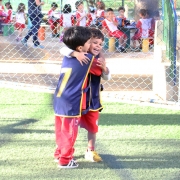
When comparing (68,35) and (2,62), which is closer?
(68,35)

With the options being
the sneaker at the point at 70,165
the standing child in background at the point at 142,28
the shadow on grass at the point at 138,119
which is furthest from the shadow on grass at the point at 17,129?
the standing child in background at the point at 142,28

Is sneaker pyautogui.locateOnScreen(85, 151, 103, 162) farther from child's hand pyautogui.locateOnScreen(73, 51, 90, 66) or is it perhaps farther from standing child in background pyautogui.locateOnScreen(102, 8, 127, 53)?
standing child in background pyautogui.locateOnScreen(102, 8, 127, 53)

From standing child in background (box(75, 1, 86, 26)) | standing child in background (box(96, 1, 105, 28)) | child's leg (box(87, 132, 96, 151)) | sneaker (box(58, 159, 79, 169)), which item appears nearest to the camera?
sneaker (box(58, 159, 79, 169))

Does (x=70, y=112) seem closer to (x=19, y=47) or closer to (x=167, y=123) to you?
(x=167, y=123)

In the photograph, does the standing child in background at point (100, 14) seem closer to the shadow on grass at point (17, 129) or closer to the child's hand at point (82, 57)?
the shadow on grass at point (17, 129)

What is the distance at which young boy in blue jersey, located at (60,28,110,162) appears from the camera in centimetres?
379

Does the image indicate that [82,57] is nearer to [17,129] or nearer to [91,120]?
[91,120]

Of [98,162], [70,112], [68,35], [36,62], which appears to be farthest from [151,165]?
[36,62]

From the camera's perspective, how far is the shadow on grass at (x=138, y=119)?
5480mm

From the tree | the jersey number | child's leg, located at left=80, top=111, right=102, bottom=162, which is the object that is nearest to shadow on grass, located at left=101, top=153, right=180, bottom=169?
child's leg, located at left=80, top=111, right=102, bottom=162

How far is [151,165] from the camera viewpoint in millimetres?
4098

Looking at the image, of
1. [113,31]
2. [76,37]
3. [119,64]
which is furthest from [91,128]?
[113,31]

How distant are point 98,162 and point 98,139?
0.71 meters

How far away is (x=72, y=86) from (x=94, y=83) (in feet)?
0.69
